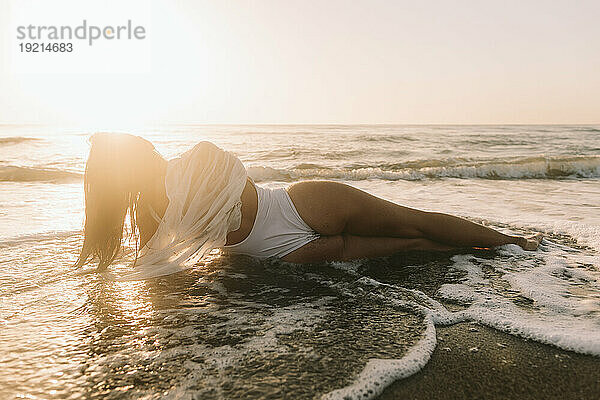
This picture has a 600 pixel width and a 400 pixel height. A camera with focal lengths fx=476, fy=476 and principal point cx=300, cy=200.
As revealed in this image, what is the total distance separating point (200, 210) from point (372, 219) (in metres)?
1.21

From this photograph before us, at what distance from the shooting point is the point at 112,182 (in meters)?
2.78

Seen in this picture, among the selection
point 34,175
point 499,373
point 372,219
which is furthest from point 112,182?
point 34,175

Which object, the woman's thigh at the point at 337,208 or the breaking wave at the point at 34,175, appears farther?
the breaking wave at the point at 34,175

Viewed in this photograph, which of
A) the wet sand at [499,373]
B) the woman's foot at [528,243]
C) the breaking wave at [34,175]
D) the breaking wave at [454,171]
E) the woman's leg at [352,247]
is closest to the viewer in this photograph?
the wet sand at [499,373]

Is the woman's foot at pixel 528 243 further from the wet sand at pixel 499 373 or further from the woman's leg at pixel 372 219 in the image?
the wet sand at pixel 499 373

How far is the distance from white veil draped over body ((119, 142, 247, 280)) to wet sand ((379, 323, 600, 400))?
145 cm

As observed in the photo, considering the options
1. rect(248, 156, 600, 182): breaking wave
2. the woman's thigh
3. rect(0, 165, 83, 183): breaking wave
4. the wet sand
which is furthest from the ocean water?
rect(248, 156, 600, 182): breaking wave

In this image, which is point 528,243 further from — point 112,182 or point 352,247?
point 112,182

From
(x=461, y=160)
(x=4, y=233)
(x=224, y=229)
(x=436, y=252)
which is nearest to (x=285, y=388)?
(x=224, y=229)

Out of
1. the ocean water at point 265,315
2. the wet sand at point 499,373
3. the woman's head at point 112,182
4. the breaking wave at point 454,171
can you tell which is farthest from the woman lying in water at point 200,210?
the breaking wave at point 454,171

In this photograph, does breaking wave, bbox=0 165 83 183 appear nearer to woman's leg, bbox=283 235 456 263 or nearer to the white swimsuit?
the white swimsuit

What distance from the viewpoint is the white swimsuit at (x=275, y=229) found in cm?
315

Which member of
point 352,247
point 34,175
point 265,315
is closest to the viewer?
point 265,315

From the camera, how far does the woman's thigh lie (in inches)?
124
